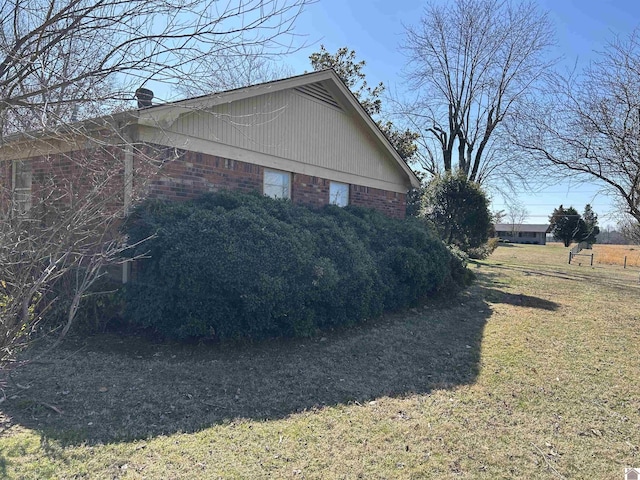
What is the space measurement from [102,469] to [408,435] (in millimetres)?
2456

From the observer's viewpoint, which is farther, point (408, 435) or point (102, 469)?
point (408, 435)

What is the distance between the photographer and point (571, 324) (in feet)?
26.2

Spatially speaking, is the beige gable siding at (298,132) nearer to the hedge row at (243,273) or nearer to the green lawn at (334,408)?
the hedge row at (243,273)

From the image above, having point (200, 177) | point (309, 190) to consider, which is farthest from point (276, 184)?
point (200, 177)

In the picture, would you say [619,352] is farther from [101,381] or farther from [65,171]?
[65,171]

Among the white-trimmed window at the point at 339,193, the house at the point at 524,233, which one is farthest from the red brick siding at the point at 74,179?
the house at the point at 524,233

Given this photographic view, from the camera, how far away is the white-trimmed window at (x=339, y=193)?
1142cm

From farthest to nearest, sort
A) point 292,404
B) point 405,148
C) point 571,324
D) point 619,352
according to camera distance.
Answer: point 405,148
point 571,324
point 619,352
point 292,404

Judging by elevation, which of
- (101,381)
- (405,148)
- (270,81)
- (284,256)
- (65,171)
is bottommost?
(101,381)

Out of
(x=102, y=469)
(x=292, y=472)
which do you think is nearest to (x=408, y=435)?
(x=292, y=472)

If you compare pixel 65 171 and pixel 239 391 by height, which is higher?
pixel 65 171

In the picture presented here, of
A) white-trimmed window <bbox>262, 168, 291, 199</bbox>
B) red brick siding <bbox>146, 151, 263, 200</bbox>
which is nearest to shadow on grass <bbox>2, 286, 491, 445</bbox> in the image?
red brick siding <bbox>146, 151, 263, 200</bbox>

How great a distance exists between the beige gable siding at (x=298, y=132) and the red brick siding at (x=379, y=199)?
0.44 m

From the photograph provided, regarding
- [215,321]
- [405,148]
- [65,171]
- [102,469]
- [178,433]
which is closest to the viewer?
[102,469]
